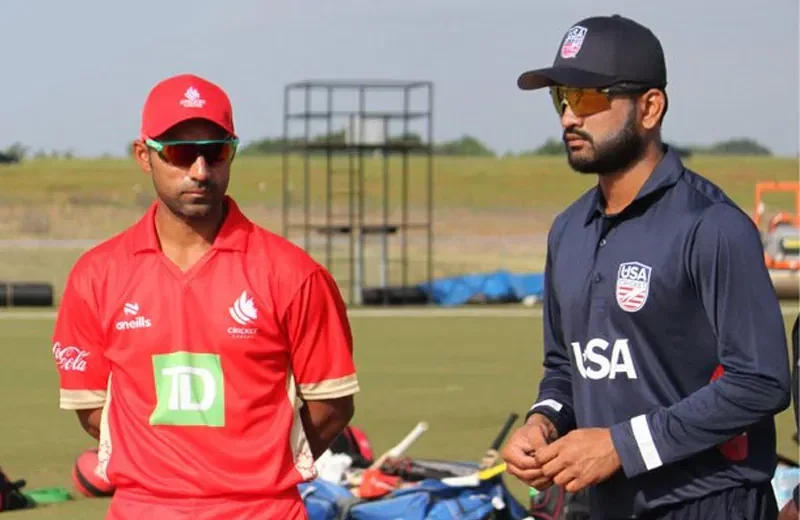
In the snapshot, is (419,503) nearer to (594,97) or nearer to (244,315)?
(244,315)

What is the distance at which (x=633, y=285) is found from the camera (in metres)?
3.97

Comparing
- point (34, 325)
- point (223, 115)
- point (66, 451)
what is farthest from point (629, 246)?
point (34, 325)

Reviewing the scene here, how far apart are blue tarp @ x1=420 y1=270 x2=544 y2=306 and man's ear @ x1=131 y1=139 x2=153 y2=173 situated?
2127cm

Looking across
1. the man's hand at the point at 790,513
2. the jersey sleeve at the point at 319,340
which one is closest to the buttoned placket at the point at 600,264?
the man's hand at the point at 790,513

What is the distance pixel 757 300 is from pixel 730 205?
0.25 meters

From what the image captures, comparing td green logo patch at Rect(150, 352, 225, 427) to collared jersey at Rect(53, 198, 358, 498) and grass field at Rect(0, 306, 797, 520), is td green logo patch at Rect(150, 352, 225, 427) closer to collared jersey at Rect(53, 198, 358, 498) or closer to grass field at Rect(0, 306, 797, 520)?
collared jersey at Rect(53, 198, 358, 498)

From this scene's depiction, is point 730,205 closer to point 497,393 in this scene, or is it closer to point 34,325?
point 497,393

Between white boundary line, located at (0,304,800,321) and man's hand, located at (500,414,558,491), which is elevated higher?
man's hand, located at (500,414,558,491)

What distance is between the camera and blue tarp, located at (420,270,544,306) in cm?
2642

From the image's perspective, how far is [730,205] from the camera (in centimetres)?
392

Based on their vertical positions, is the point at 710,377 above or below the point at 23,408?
above

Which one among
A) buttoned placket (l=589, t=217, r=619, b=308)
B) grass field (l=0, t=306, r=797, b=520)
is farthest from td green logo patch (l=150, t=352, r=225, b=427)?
grass field (l=0, t=306, r=797, b=520)

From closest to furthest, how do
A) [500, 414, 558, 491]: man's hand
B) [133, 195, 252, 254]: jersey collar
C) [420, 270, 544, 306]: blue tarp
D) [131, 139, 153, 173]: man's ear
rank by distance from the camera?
[500, 414, 558, 491]: man's hand
[133, 195, 252, 254]: jersey collar
[131, 139, 153, 173]: man's ear
[420, 270, 544, 306]: blue tarp

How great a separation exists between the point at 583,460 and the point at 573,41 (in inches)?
41.1
